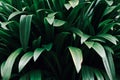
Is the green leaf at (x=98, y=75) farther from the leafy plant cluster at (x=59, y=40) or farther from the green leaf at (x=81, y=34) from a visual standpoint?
the green leaf at (x=81, y=34)

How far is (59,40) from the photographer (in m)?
2.10

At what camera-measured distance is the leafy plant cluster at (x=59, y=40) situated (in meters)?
2.00

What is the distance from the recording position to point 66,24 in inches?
82.7

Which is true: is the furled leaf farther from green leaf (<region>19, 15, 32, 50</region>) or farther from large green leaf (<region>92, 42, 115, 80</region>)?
green leaf (<region>19, 15, 32, 50</region>)

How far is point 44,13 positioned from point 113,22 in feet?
1.72

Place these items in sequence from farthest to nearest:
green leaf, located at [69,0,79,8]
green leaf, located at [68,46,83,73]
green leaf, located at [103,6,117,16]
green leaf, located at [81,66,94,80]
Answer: green leaf, located at [103,6,117,16] → green leaf, located at [69,0,79,8] → green leaf, located at [81,66,94,80] → green leaf, located at [68,46,83,73]

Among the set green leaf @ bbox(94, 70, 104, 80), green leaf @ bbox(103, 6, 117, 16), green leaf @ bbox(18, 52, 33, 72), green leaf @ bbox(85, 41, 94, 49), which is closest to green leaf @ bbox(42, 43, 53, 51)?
green leaf @ bbox(18, 52, 33, 72)

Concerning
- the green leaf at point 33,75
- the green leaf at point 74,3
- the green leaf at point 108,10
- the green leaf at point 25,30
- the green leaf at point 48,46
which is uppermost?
the green leaf at point 74,3

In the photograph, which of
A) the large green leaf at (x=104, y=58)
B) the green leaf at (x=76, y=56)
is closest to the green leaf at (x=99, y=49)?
the large green leaf at (x=104, y=58)

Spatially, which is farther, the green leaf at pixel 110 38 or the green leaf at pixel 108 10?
Answer: the green leaf at pixel 108 10

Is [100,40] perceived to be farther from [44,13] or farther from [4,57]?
[4,57]

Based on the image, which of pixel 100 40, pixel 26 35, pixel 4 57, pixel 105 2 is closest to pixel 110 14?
pixel 105 2

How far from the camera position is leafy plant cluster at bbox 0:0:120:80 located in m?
2.00

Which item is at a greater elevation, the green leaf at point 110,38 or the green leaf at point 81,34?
the green leaf at point 81,34
